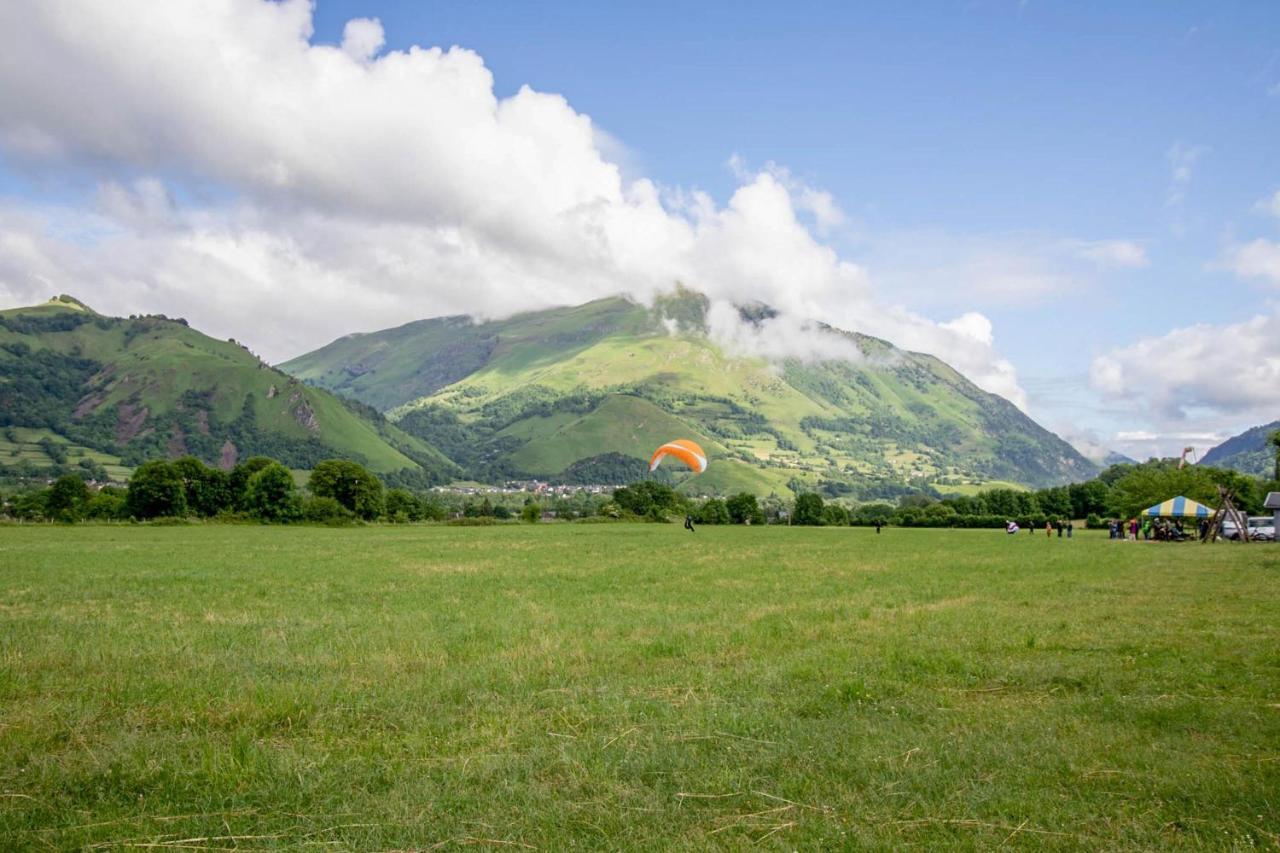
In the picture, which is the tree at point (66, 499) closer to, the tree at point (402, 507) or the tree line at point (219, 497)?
the tree line at point (219, 497)

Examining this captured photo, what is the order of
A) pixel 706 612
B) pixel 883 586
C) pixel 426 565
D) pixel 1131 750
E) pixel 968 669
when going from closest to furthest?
pixel 1131 750 < pixel 968 669 < pixel 706 612 < pixel 883 586 < pixel 426 565

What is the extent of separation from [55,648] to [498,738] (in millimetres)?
11115

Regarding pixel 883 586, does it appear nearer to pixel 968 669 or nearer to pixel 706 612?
pixel 706 612

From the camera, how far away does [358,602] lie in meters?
22.8

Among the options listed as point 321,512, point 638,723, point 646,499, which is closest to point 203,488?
point 321,512

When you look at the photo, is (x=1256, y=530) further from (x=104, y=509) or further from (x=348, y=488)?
(x=104, y=509)

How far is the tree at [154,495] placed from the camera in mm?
103625

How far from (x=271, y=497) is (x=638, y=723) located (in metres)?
109

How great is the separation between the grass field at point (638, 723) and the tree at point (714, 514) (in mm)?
118148

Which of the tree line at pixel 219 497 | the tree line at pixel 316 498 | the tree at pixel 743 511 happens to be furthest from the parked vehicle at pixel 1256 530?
the tree line at pixel 219 497

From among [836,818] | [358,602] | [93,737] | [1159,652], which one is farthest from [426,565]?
[836,818]

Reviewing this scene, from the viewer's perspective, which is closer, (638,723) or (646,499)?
(638,723)

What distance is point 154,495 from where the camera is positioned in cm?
10362

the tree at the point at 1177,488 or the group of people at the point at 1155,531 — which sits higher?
the tree at the point at 1177,488
